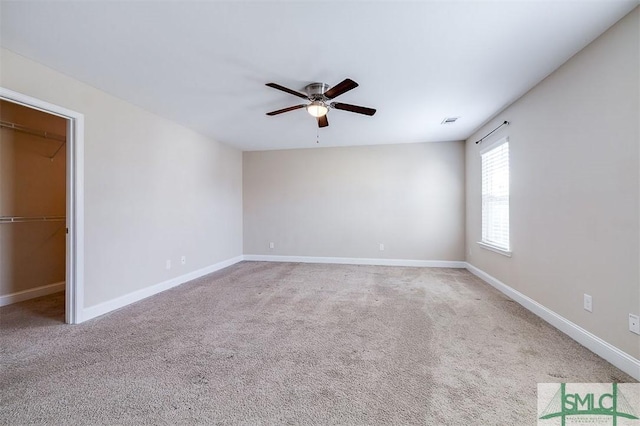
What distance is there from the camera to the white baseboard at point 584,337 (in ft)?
5.66

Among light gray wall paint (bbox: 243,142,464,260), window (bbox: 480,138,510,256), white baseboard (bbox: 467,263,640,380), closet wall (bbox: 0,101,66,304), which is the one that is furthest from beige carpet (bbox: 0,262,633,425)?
light gray wall paint (bbox: 243,142,464,260)

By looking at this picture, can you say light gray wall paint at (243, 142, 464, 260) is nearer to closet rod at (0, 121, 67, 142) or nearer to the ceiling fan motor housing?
the ceiling fan motor housing

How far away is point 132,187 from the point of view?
124 inches

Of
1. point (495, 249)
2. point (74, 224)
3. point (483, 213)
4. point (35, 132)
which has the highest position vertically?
point (35, 132)

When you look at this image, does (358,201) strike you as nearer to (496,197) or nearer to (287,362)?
(496,197)

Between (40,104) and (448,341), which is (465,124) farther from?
(40,104)

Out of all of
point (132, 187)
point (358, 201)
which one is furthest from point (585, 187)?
point (132, 187)

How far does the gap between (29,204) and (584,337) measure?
6036 millimetres

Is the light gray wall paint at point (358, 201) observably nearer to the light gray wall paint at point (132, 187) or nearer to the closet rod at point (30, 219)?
the light gray wall paint at point (132, 187)

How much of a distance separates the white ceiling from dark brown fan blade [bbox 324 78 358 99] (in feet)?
0.62

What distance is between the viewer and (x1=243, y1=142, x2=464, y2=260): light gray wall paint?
499cm

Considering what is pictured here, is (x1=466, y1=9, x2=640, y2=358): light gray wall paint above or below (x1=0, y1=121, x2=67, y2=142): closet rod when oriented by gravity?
below

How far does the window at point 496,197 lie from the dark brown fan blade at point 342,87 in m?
2.32

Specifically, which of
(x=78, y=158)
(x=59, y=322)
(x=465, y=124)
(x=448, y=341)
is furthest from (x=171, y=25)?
(x=465, y=124)
